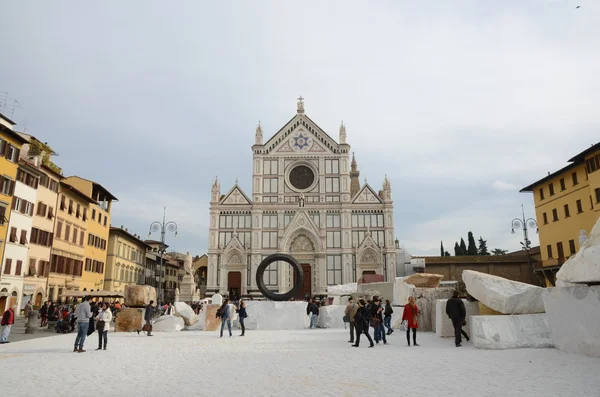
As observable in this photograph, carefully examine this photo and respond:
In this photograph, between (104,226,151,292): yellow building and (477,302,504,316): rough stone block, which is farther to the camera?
(104,226,151,292): yellow building

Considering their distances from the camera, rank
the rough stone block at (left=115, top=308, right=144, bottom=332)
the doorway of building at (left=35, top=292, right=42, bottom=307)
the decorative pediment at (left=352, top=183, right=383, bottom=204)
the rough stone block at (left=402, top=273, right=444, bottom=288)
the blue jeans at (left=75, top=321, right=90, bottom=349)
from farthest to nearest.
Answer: the decorative pediment at (left=352, top=183, right=383, bottom=204), the doorway of building at (left=35, top=292, right=42, bottom=307), the rough stone block at (left=402, top=273, right=444, bottom=288), the rough stone block at (left=115, top=308, right=144, bottom=332), the blue jeans at (left=75, top=321, right=90, bottom=349)

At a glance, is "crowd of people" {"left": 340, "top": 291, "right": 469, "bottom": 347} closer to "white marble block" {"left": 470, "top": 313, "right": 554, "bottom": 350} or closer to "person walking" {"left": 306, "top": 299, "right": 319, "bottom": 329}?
"white marble block" {"left": 470, "top": 313, "right": 554, "bottom": 350}

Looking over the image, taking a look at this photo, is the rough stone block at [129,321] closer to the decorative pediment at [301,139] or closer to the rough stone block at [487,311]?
the rough stone block at [487,311]

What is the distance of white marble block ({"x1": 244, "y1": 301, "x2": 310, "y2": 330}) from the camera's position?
21.6 metres

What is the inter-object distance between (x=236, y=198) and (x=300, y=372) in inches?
1688

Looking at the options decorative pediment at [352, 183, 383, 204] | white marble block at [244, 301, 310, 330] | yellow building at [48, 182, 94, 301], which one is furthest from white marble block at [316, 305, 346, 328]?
decorative pediment at [352, 183, 383, 204]

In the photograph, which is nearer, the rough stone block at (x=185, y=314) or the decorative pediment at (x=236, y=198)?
the rough stone block at (x=185, y=314)

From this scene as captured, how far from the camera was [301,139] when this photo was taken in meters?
52.1

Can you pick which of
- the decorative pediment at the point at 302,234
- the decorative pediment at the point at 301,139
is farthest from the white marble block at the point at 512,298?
the decorative pediment at the point at 301,139

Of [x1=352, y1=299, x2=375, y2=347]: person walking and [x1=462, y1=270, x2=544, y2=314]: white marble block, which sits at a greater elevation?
[x1=462, y1=270, x2=544, y2=314]: white marble block

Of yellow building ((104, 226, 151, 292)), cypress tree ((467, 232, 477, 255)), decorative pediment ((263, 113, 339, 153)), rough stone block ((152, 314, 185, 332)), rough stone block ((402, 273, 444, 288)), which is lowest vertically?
rough stone block ((152, 314, 185, 332))

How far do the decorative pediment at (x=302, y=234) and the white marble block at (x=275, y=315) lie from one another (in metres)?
26.4

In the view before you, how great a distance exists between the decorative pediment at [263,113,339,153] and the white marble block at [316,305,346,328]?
30389 mm

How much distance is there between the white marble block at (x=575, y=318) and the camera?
31.6 feet
